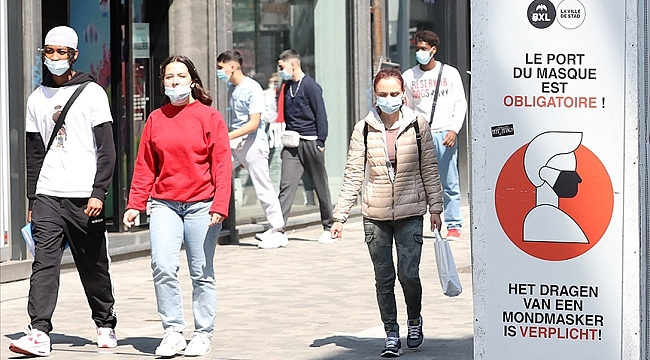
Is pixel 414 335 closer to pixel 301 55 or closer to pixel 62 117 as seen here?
pixel 62 117

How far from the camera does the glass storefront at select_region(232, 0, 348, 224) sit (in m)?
13.9

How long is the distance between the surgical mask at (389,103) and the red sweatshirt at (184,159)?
0.95 metres

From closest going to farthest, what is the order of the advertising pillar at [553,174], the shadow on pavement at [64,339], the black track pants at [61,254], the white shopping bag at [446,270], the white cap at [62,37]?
the advertising pillar at [553,174] < the white shopping bag at [446,270] < the black track pants at [61,254] < the white cap at [62,37] < the shadow on pavement at [64,339]

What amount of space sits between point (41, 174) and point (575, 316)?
13.0 ft

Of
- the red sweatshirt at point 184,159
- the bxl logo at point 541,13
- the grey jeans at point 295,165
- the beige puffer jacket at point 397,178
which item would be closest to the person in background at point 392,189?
the beige puffer jacket at point 397,178

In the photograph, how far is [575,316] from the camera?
4.95 metres

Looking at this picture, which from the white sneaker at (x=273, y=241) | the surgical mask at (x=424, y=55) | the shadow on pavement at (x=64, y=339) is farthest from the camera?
the white sneaker at (x=273, y=241)

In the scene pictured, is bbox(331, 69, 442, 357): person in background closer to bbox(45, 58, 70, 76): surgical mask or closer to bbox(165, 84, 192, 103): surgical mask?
bbox(165, 84, 192, 103): surgical mask

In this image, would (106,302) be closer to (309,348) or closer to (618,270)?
(309,348)

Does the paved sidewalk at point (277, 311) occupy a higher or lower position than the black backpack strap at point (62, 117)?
lower

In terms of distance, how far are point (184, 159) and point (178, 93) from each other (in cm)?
40

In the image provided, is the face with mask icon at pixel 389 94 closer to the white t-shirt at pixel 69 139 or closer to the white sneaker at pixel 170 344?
the white t-shirt at pixel 69 139

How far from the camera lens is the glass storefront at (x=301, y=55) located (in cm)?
1387

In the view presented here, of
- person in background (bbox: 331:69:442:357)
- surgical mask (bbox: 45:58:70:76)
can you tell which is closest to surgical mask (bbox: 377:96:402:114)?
person in background (bbox: 331:69:442:357)
